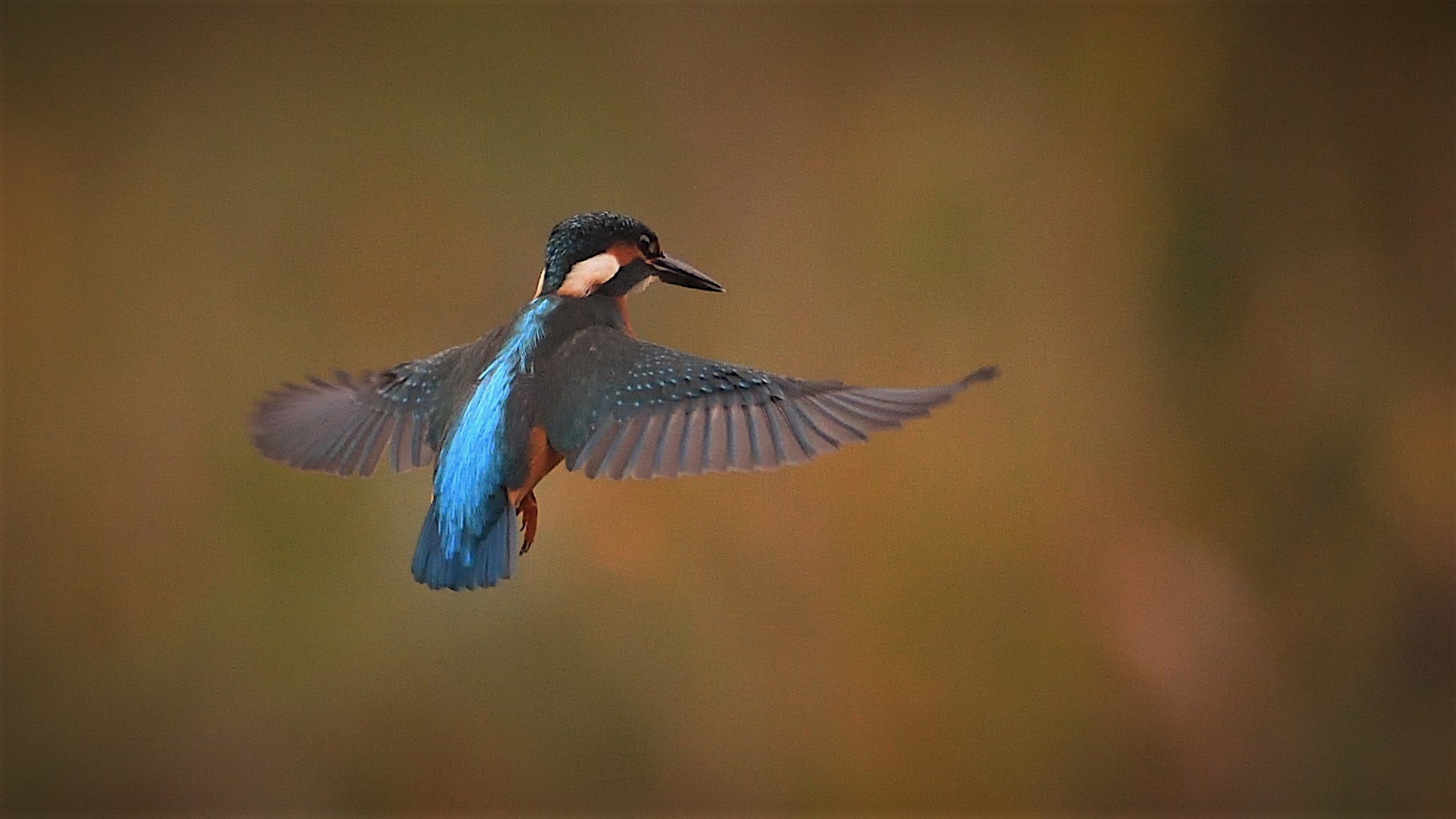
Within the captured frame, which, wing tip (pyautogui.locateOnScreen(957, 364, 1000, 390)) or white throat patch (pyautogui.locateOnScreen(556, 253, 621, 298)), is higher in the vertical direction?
white throat patch (pyautogui.locateOnScreen(556, 253, 621, 298))

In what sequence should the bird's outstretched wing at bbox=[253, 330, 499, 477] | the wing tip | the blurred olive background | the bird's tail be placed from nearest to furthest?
the wing tip → the bird's tail → the bird's outstretched wing at bbox=[253, 330, 499, 477] → the blurred olive background

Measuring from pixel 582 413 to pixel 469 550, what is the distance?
3.5 inches

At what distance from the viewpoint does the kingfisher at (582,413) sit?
64 cm

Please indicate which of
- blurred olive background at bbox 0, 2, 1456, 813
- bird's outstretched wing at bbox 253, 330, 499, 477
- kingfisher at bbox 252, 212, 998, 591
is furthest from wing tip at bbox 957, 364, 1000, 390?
blurred olive background at bbox 0, 2, 1456, 813

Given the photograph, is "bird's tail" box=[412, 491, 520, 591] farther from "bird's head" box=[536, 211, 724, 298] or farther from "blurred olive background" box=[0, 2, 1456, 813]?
"blurred olive background" box=[0, 2, 1456, 813]

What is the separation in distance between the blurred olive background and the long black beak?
925 mm

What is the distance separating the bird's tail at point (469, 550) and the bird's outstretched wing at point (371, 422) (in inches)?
3.4

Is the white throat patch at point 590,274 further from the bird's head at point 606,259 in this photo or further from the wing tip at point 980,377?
the wing tip at point 980,377

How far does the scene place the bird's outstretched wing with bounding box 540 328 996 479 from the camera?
64 centimetres

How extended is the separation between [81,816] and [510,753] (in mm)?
556

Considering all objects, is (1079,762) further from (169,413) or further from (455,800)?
(169,413)

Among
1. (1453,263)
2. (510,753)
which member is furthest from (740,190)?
(1453,263)

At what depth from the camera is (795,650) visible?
1.66 metres

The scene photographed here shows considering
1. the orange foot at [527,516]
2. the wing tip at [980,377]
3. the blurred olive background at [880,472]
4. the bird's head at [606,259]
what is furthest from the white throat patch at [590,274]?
the blurred olive background at [880,472]
